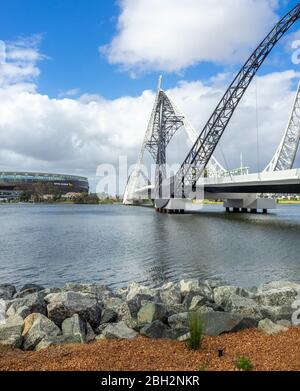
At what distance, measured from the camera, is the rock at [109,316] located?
12.3m

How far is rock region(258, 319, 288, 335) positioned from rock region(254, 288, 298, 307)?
10.6ft

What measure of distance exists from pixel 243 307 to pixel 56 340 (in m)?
5.51

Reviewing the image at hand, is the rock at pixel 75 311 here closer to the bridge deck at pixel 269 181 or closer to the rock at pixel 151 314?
the rock at pixel 151 314

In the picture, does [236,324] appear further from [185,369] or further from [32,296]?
[32,296]

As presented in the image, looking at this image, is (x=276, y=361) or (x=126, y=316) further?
(x=126, y=316)

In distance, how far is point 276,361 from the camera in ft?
26.3

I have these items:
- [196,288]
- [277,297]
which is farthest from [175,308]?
[277,297]

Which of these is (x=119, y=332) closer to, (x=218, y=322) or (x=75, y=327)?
(x=75, y=327)

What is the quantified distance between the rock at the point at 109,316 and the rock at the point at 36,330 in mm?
1674

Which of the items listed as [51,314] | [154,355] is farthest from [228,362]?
[51,314]

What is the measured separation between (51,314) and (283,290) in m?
7.74

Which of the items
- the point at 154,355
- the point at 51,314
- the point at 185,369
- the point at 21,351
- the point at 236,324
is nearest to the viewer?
the point at 185,369

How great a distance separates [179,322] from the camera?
1139cm

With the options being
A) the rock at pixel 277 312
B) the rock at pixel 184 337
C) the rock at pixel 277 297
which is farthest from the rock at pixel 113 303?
the rock at pixel 277 297
